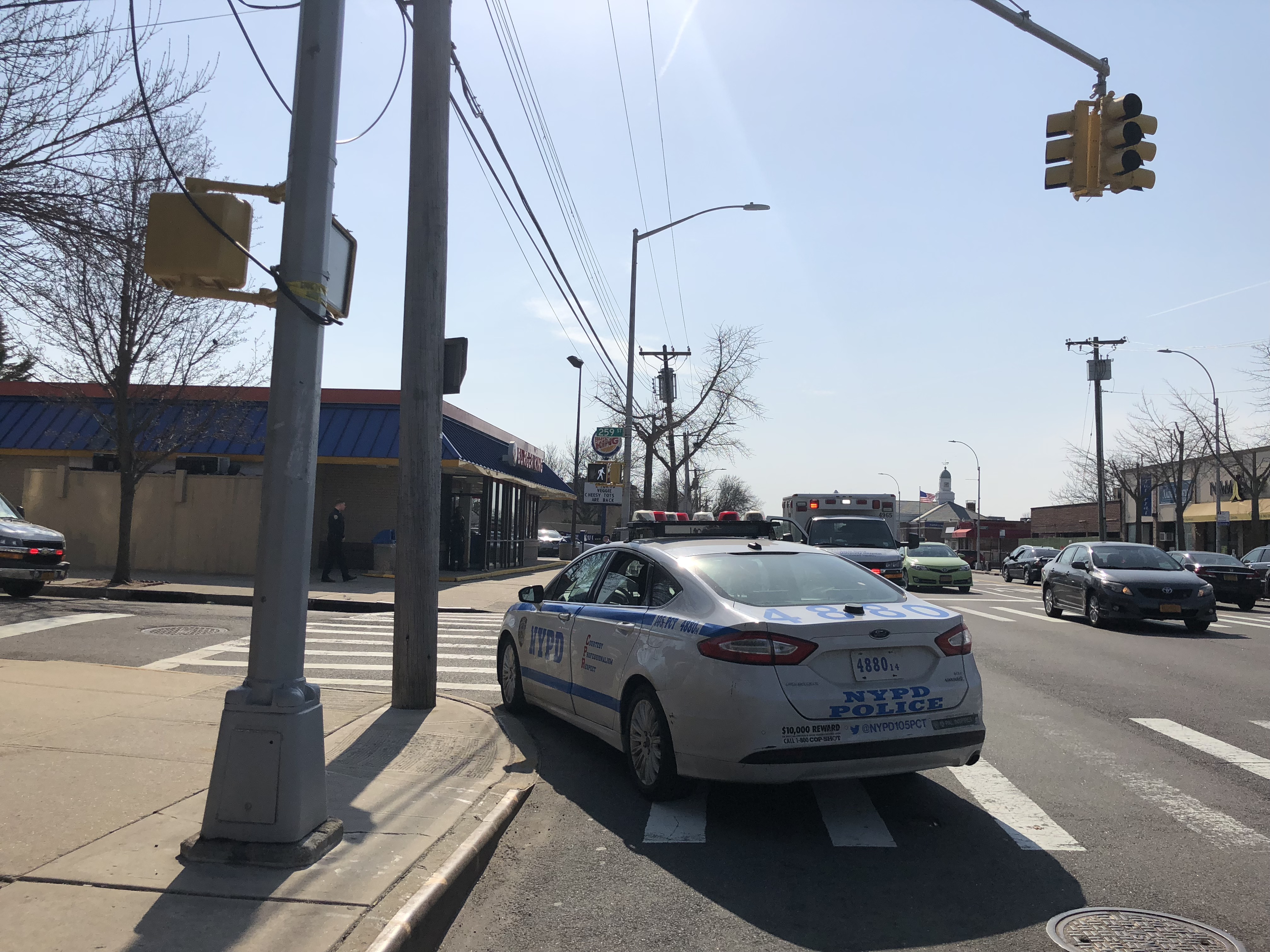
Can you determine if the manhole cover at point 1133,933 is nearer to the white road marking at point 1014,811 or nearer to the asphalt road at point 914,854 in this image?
the asphalt road at point 914,854

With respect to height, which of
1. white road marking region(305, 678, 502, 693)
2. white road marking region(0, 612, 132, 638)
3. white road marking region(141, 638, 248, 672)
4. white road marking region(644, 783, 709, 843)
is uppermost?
white road marking region(0, 612, 132, 638)

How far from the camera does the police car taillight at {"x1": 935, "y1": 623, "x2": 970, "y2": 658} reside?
222 inches

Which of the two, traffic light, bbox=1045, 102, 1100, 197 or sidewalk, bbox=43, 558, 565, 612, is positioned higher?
traffic light, bbox=1045, 102, 1100, 197

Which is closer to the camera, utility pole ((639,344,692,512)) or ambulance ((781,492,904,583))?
ambulance ((781,492,904,583))

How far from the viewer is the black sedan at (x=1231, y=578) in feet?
78.0

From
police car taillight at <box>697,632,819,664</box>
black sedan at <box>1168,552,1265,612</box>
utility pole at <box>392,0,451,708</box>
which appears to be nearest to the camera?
police car taillight at <box>697,632,819,664</box>

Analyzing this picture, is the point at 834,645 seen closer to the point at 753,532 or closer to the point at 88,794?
the point at 88,794

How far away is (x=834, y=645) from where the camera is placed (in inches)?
210

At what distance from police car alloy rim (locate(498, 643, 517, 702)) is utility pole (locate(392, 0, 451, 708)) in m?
0.64

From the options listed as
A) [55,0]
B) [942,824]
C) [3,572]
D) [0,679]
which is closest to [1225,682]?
[942,824]

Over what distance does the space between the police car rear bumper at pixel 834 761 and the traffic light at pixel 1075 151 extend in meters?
6.96

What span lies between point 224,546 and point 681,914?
20.8 m

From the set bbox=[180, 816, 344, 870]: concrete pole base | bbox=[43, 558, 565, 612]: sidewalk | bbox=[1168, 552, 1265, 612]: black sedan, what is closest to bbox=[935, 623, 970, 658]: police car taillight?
bbox=[180, 816, 344, 870]: concrete pole base

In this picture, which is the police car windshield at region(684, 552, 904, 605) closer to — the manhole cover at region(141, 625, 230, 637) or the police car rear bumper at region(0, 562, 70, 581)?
the manhole cover at region(141, 625, 230, 637)
